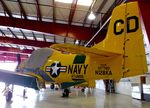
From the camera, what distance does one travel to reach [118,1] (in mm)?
9758

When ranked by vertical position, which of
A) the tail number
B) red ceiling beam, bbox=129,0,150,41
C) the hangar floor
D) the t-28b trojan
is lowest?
the hangar floor

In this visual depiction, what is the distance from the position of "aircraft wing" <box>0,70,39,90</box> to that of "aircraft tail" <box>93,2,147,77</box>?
123 inches

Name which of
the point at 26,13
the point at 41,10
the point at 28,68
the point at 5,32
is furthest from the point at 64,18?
the point at 5,32

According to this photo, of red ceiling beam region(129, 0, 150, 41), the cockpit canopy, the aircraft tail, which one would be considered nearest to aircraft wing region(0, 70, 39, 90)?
the cockpit canopy

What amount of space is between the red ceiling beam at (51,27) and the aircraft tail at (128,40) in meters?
7.47

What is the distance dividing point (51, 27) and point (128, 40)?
816 cm

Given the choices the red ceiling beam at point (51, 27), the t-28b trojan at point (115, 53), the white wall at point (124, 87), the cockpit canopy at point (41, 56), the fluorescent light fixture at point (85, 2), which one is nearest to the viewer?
the t-28b trojan at point (115, 53)

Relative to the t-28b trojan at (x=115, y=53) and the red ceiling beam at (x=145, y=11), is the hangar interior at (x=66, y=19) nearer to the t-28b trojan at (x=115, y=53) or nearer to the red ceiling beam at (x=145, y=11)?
the red ceiling beam at (x=145, y=11)

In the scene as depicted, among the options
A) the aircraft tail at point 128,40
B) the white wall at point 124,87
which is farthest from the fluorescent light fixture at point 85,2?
the white wall at point 124,87

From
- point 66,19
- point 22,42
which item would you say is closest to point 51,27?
point 66,19

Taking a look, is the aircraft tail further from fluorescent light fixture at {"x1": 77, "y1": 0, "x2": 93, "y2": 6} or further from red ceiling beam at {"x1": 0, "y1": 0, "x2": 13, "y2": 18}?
red ceiling beam at {"x1": 0, "y1": 0, "x2": 13, "y2": 18}

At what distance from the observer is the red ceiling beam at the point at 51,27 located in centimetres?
1231

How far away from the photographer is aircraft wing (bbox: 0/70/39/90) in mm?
7055

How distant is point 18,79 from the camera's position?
7.28 meters
